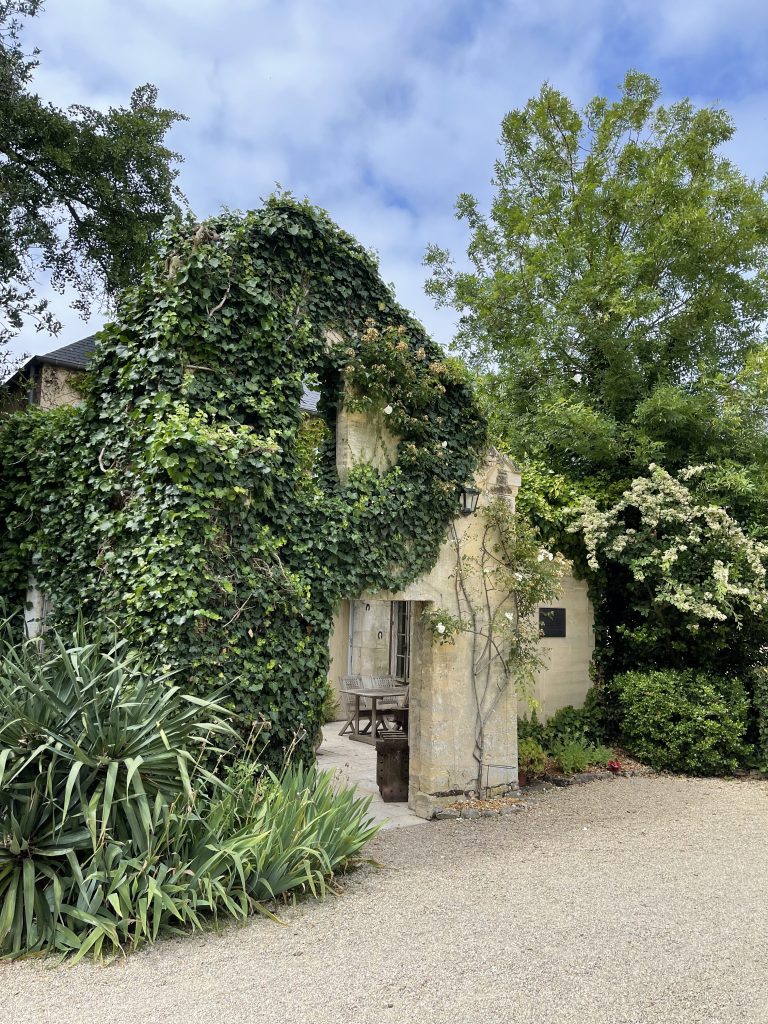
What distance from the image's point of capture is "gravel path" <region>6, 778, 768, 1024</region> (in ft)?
10.0

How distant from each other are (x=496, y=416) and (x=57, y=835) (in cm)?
952

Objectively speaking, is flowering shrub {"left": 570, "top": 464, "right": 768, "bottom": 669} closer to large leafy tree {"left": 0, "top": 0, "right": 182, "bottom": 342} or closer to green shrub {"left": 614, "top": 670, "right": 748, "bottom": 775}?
green shrub {"left": 614, "top": 670, "right": 748, "bottom": 775}

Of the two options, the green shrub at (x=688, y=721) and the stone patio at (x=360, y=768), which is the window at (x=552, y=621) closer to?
the green shrub at (x=688, y=721)

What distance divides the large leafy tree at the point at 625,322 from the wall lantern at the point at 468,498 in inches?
79.9

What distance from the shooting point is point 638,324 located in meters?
10.7

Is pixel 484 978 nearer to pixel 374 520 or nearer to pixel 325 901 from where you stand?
pixel 325 901

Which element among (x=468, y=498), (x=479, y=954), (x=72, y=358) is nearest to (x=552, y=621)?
(x=468, y=498)

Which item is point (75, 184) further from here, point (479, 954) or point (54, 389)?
point (479, 954)

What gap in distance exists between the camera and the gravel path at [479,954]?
10.0 feet

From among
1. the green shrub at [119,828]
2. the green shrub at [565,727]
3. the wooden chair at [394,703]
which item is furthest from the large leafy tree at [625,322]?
the green shrub at [119,828]

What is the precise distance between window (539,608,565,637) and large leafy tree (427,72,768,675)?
70 cm

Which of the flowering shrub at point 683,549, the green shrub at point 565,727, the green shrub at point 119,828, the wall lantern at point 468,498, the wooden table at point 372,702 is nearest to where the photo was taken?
the green shrub at point 119,828

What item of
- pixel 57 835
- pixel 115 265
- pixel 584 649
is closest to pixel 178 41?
pixel 115 265

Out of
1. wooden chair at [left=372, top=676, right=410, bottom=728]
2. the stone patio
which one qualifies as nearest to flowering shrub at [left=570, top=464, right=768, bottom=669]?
wooden chair at [left=372, top=676, right=410, bottom=728]
